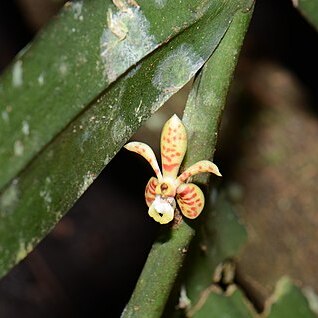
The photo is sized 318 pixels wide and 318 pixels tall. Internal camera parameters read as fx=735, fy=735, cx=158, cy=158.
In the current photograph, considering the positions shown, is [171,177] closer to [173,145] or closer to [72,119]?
[173,145]

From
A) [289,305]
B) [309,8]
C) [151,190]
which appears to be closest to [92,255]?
[289,305]


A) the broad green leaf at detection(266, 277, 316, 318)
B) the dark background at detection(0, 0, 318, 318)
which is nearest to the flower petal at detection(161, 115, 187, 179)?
the broad green leaf at detection(266, 277, 316, 318)

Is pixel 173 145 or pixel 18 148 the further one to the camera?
pixel 173 145

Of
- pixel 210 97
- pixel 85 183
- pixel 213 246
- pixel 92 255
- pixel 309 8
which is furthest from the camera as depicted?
pixel 92 255

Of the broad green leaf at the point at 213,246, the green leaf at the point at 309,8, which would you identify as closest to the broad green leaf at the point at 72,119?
the green leaf at the point at 309,8

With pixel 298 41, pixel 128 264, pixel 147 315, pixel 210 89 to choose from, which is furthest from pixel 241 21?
pixel 128 264

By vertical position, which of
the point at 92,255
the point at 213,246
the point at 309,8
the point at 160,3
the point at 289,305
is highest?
the point at 160,3
